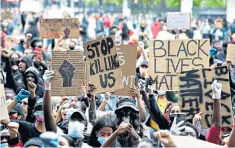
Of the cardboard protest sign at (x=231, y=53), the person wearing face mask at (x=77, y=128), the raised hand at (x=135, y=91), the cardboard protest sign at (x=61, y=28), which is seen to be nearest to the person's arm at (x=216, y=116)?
the person wearing face mask at (x=77, y=128)

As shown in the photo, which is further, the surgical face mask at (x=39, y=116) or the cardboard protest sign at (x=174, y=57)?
the cardboard protest sign at (x=174, y=57)

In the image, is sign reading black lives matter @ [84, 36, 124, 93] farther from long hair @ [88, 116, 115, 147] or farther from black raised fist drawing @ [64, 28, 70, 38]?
black raised fist drawing @ [64, 28, 70, 38]

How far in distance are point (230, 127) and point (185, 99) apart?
20.0 inches

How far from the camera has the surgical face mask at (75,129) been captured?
8.95 metres

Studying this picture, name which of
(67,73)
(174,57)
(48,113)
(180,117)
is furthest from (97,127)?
(174,57)

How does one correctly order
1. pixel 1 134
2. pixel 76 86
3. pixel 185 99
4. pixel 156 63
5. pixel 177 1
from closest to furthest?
pixel 1 134, pixel 185 99, pixel 76 86, pixel 156 63, pixel 177 1

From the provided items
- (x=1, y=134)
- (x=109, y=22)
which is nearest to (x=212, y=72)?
(x=1, y=134)

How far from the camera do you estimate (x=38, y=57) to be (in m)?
15.6

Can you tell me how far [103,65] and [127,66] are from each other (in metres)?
0.49

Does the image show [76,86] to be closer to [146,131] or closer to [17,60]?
[146,131]

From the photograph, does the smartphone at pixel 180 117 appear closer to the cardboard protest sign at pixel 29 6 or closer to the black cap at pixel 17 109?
the black cap at pixel 17 109

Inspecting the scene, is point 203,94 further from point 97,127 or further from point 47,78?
point 47,78

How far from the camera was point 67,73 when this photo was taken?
10.8 meters

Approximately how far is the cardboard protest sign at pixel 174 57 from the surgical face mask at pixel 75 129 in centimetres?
216
